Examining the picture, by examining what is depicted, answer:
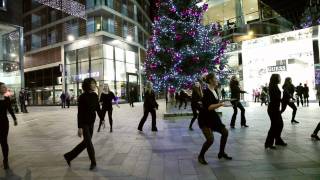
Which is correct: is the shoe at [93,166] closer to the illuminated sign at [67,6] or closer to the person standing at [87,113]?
the person standing at [87,113]

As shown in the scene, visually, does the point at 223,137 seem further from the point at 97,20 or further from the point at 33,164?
the point at 97,20

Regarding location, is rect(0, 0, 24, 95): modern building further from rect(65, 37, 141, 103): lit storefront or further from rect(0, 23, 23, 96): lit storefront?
rect(65, 37, 141, 103): lit storefront

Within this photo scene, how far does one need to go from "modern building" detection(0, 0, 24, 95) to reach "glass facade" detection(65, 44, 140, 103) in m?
10.1

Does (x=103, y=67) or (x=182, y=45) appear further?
(x=103, y=67)

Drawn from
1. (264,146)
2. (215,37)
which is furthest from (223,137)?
(215,37)

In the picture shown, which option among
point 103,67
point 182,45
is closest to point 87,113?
point 182,45

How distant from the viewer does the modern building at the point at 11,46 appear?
1088 inches

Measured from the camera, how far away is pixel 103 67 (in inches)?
1563

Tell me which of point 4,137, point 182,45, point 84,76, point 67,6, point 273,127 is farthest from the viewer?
point 84,76

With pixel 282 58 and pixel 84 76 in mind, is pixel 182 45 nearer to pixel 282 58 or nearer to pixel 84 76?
pixel 282 58

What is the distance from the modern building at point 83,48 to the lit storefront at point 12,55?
9.56 meters

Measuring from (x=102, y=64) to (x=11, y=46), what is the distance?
474 inches

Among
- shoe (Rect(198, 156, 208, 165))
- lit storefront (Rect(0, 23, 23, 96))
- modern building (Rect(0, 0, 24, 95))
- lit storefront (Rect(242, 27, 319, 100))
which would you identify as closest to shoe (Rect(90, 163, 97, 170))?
shoe (Rect(198, 156, 208, 165))

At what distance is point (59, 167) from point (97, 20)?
34.8 meters
